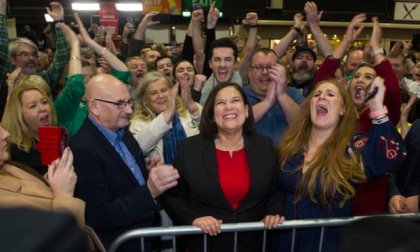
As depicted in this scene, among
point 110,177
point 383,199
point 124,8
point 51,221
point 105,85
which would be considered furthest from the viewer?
point 124,8

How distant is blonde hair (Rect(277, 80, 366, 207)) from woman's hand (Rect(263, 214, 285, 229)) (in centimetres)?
24

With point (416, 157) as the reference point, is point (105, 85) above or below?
above

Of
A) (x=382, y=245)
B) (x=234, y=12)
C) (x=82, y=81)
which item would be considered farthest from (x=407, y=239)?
(x=234, y=12)

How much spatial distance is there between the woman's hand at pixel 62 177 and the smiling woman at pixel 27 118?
2.73 ft

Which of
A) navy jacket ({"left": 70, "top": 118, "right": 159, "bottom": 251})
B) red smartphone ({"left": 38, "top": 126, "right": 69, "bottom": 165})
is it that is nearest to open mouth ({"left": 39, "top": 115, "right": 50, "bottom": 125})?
navy jacket ({"left": 70, "top": 118, "right": 159, "bottom": 251})

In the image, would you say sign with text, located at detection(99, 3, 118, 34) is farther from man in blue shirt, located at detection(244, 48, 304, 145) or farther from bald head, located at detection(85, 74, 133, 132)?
bald head, located at detection(85, 74, 133, 132)

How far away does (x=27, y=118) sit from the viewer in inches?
110

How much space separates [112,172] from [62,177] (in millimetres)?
407

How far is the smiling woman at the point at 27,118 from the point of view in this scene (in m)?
2.61

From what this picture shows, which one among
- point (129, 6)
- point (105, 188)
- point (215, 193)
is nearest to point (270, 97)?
point (215, 193)

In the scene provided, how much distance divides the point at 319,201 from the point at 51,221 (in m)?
1.98

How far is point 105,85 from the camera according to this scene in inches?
95.9

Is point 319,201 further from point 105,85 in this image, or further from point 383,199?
point 105,85

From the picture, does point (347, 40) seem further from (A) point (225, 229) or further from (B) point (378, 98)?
(A) point (225, 229)
